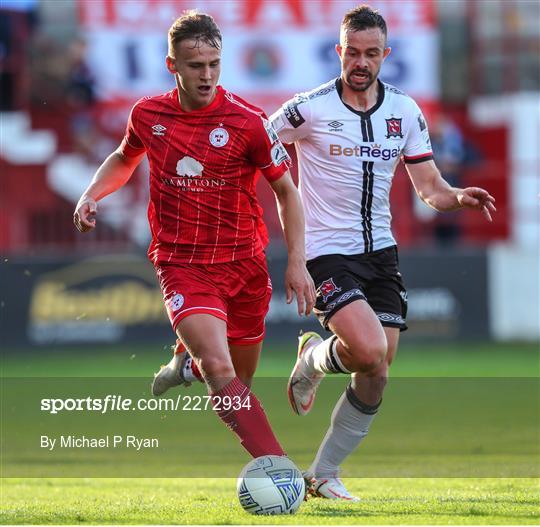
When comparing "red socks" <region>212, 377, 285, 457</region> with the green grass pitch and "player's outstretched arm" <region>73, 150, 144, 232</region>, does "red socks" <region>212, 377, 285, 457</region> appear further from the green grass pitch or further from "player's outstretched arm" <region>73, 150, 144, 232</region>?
"player's outstretched arm" <region>73, 150, 144, 232</region>

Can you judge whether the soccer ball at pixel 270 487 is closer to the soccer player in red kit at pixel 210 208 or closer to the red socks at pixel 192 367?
the soccer player in red kit at pixel 210 208

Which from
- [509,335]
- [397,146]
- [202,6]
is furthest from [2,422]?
[202,6]

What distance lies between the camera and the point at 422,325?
17.8 metres

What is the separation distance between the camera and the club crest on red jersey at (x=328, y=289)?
682 centimetres

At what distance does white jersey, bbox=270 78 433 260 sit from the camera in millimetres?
7027

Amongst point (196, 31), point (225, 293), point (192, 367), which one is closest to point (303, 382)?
point (192, 367)

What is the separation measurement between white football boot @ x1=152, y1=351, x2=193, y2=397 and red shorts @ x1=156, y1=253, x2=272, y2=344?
1078 millimetres

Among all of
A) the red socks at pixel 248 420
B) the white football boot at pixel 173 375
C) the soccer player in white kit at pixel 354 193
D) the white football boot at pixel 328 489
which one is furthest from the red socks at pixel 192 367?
the red socks at pixel 248 420

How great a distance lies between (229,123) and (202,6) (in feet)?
49.0

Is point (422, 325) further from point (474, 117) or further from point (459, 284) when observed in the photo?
point (474, 117)

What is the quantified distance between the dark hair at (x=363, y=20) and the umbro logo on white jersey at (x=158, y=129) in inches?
46.2

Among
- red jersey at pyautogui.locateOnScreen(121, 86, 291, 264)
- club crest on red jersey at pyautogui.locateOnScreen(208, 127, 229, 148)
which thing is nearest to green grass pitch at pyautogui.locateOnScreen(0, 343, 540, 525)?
red jersey at pyautogui.locateOnScreen(121, 86, 291, 264)

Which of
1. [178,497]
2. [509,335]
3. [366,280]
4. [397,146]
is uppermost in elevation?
[397,146]

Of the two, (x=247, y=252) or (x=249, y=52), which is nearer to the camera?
(x=247, y=252)
